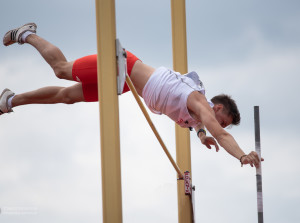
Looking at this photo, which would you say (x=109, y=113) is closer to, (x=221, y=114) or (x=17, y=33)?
(x=17, y=33)

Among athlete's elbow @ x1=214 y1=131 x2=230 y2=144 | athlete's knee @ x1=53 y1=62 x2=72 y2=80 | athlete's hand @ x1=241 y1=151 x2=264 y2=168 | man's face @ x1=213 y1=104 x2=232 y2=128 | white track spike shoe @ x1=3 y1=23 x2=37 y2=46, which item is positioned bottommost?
athlete's hand @ x1=241 y1=151 x2=264 y2=168

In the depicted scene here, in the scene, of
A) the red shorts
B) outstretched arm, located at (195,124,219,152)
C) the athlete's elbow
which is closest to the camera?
the athlete's elbow

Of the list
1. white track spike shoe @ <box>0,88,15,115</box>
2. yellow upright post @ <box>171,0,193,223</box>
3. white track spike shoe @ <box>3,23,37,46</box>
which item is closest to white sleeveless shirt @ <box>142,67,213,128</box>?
yellow upright post @ <box>171,0,193,223</box>

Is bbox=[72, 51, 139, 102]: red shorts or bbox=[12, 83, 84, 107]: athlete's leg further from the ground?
bbox=[72, 51, 139, 102]: red shorts

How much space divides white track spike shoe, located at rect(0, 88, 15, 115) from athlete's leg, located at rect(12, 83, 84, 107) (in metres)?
0.19

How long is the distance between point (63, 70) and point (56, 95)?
0.31 meters

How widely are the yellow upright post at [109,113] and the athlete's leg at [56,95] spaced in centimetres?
95

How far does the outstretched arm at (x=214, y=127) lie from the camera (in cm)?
376

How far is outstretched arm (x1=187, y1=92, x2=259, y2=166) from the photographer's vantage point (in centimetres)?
376

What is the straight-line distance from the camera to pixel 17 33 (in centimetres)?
412

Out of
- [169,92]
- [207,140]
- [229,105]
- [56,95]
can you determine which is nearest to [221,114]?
[229,105]

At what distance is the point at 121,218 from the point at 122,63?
0.83 metres

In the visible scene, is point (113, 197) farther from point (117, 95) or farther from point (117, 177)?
point (117, 95)

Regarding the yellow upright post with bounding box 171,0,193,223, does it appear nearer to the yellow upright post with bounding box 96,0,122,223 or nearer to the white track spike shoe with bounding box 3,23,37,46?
the white track spike shoe with bounding box 3,23,37,46
